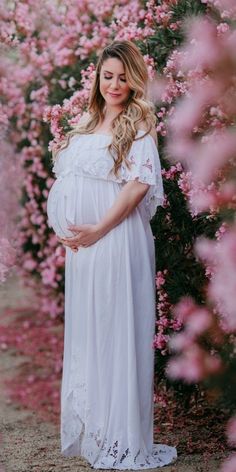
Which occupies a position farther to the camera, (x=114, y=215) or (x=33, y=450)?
(x=33, y=450)

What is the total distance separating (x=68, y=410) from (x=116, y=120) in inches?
53.1

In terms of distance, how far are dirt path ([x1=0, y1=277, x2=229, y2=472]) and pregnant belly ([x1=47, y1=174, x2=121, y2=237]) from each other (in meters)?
1.13

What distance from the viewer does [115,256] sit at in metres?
3.67

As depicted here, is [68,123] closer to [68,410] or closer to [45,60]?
[68,410]

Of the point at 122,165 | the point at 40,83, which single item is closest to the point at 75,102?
the point at 122,165

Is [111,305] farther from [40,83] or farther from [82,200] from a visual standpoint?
[40,83]

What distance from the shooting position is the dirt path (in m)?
3.85

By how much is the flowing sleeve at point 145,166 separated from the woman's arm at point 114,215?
3 centimetres

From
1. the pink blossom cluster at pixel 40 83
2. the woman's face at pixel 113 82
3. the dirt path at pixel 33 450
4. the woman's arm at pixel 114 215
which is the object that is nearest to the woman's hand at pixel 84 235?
the woman's arm at pixel 114 215

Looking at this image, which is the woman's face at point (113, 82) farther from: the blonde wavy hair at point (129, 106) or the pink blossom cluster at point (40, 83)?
the pink blossom cluster at point (40, 83)

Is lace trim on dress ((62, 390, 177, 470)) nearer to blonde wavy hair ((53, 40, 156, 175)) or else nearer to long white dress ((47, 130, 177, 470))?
long white dress ((47, 130, 177, 470))

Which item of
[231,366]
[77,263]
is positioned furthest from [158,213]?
[231,366]

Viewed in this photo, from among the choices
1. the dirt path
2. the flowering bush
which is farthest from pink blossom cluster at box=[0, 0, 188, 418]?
the dirt path

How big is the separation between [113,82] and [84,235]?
0.68 meters
